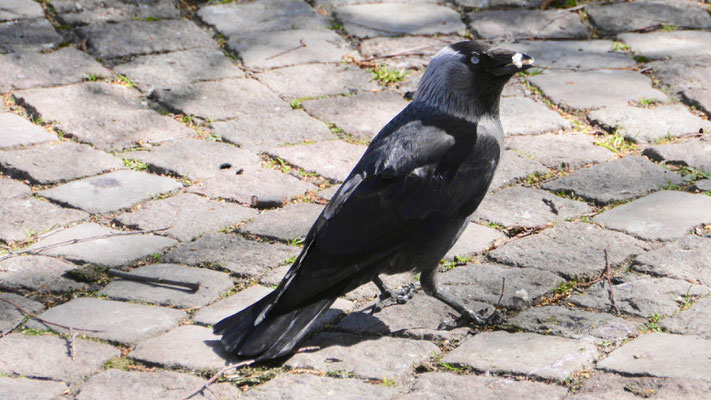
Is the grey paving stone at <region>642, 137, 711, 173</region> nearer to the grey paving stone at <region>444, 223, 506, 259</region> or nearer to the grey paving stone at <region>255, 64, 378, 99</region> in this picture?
the grey paving stone at <region>444, 223, 506, 259</region>

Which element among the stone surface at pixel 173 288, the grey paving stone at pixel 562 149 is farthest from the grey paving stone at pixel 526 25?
the stone surface at pixel 173 288

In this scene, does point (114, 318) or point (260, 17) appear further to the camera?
point (260, 17)

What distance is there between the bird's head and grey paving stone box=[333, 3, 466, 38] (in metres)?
2.31

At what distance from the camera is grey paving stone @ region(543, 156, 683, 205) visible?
4.41m

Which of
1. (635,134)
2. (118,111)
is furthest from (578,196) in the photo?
(118,111)

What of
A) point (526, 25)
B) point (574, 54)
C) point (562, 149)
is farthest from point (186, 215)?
point (526, 25)

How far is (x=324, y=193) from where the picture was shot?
4484 millimetres

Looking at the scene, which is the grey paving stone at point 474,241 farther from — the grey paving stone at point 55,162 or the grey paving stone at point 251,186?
the grey paving stone at point 55,162

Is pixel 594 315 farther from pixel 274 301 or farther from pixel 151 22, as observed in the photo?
pixel 151 22

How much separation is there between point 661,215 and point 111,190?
2.52 metres

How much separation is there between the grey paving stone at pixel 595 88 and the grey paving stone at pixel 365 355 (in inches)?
96.9

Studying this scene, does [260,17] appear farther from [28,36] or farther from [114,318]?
[114,318]

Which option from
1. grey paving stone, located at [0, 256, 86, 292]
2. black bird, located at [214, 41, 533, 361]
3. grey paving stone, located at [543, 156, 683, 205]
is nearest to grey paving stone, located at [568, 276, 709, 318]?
black bird, located at [214, 41, 533, 361]

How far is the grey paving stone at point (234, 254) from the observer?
383 centimetres
